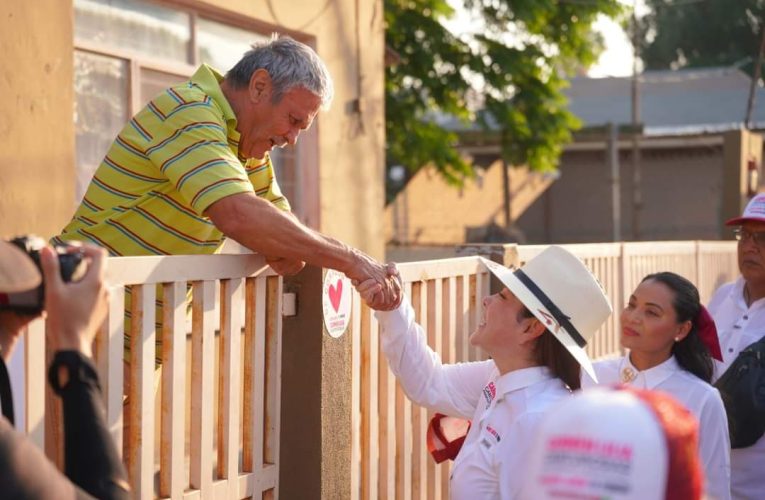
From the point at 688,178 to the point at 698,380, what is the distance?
27698 mm

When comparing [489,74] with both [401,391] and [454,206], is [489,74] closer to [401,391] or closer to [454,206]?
[401,391]

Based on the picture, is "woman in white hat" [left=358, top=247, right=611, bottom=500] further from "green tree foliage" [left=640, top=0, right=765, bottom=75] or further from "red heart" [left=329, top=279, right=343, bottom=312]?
"green tree foliage" [left=640, top=0, right=765, bottom=75]

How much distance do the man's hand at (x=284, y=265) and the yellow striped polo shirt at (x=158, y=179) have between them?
0.26m

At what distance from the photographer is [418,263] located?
4.25 metres

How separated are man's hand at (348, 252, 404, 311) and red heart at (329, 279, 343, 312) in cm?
16

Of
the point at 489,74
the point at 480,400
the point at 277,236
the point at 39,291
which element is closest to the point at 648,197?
the point at 489,74

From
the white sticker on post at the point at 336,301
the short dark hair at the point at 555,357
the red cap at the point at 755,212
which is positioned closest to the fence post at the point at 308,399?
the white sticker on post at the point at 336,301

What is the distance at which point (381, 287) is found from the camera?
11.5ft

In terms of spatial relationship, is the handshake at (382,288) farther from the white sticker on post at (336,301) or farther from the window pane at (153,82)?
the window pane at (153,82)

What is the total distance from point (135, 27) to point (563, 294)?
4547 millimetres

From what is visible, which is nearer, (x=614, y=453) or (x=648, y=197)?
(x=614, y=453)

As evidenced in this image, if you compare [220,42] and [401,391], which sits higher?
[220,42]

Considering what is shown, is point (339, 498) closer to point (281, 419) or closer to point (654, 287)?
point (281, 419)

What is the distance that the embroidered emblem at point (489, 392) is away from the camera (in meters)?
3.44
